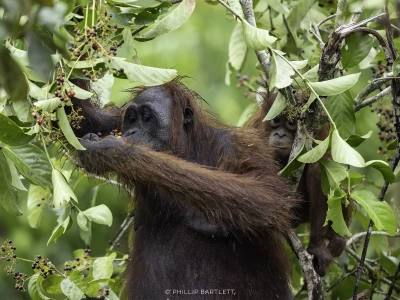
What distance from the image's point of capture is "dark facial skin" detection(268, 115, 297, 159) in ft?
18.6

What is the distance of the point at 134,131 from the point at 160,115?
8.3 inches

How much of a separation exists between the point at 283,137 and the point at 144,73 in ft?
7.18

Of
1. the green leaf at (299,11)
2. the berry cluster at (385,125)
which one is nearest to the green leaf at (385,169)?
the berry cluster at (385,125)

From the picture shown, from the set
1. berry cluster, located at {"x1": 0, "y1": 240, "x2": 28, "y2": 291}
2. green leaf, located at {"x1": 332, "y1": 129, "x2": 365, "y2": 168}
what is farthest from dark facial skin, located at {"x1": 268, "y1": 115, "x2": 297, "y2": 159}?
berry cluster, located at {"x1": 0, "y1": 240, "x2": 28, "y2": 291}

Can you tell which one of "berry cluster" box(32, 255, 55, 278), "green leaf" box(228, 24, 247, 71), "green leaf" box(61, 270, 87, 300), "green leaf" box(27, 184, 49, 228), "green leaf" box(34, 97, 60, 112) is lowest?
"green leaf" box(27, 184, 49, 228)

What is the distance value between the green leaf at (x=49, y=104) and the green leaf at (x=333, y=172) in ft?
5.30

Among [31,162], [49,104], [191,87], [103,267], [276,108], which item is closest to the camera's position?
[49,104]

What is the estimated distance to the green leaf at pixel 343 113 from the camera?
431 cm

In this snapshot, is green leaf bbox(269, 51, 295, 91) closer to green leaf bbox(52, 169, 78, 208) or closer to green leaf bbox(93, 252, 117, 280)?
green leaf bbox(52, 169, 78, 208)

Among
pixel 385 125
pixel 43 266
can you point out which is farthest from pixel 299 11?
pixel 43 266

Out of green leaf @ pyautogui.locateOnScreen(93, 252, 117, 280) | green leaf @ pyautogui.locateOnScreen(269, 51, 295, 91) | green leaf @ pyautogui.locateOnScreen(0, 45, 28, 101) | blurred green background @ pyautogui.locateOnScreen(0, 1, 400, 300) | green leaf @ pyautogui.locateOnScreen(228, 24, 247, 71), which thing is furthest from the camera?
blurred green background @ pyautogui.locateOnScreen(0, 1, 400, 300)

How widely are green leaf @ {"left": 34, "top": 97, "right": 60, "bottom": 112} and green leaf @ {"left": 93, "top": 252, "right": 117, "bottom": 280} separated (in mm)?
1720

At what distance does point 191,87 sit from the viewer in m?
10.1

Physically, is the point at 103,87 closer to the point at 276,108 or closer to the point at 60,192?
the point at 276,108
